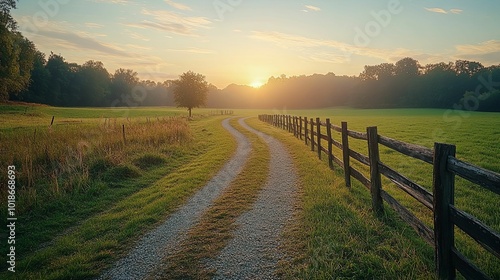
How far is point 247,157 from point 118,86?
112m

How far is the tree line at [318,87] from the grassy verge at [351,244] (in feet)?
170

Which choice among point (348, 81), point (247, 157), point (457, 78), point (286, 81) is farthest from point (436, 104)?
point (247, 157)

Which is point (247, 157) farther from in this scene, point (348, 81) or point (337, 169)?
point (348, 81)

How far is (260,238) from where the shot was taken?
541 centimetres

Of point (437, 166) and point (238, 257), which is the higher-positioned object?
point (437, 166)

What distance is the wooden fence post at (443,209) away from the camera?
146 inches

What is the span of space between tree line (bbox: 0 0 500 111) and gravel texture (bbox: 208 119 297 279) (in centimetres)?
4999

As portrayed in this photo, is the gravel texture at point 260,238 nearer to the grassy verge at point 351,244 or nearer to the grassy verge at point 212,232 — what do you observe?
the grassy verge at point 212,232

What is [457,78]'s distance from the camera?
8931cm

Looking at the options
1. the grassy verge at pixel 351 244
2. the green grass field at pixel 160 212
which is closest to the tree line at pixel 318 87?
the green grass field at pixel 160 212

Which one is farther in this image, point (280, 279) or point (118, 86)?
point (118, 86)

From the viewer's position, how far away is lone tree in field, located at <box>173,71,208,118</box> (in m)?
55.5

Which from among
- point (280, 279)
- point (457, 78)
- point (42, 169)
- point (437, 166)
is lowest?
point (280, 279)

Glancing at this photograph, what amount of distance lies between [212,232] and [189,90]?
5265cm
